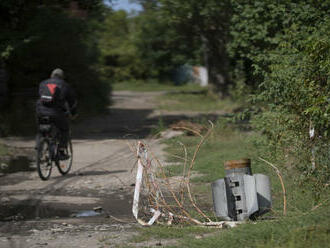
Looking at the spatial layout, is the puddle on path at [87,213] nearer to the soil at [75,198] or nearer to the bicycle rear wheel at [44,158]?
the soil at [75,198]

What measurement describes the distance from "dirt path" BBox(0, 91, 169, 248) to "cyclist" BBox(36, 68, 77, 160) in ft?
2.61

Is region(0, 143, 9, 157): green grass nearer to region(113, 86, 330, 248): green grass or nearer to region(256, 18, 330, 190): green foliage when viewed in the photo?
region(113, 86, 330, 248): green grass

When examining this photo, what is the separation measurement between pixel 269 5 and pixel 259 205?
5188mm

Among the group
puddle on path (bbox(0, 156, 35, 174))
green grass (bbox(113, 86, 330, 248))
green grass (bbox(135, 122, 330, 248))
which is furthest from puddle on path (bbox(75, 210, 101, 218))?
puddle on path (bbox(0, 156, 35, 174))

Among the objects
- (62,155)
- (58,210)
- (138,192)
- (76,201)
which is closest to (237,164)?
(138,192)

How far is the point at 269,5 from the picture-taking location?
10641mm

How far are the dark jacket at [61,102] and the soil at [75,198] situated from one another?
112 cm

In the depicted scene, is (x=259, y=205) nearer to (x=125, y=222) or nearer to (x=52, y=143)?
(x=125, y=222)

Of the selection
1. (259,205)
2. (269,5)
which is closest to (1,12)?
(269,5)

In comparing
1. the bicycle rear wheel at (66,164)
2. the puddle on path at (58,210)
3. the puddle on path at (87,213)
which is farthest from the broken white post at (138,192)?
the bicycle rear wheel at (66,164)

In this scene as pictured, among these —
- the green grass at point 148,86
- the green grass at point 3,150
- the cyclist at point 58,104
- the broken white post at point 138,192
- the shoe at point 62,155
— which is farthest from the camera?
the green grass at point 148,86

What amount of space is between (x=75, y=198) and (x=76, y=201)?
0.23 metres

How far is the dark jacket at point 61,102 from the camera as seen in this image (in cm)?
1055

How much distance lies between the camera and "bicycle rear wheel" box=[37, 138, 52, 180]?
10172mm
